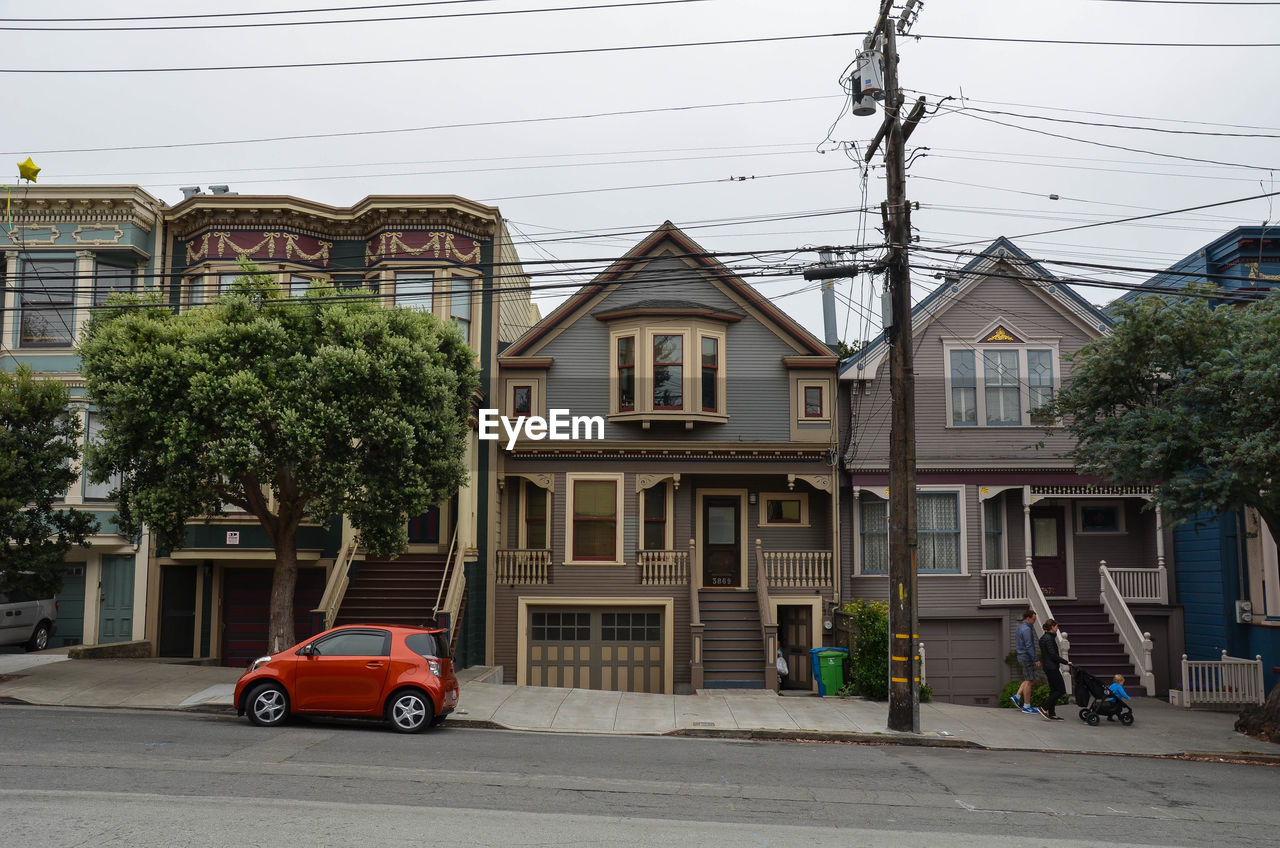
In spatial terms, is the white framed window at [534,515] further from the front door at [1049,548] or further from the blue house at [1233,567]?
the blue house at [1233,567]

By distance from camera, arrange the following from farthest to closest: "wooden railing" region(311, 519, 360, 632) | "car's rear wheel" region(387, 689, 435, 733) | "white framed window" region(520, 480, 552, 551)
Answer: "white framed window" region(520, 480, 552, 551) < "wooden railing" region(311, 519, 360, 632) < "car's rear wheel" region(387, 689, 435, 733)

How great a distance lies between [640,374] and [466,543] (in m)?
5.28

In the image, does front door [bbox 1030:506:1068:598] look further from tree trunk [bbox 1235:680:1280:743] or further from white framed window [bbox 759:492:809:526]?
tree trunk [bbox 1235:680:1280:743]

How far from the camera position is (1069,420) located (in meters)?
23.1

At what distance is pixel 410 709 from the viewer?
46.4ft

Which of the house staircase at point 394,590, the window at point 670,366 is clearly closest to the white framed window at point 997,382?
the window at point 670,366

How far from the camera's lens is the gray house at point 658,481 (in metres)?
22.9

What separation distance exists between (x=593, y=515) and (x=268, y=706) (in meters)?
10.2

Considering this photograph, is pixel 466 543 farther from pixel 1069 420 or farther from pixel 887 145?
pixel 1069 420

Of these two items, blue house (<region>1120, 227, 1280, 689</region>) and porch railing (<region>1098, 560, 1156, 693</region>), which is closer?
blue house (<region>1120, 227, 1280, 689</region>)

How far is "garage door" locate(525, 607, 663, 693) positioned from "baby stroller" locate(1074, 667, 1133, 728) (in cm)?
895

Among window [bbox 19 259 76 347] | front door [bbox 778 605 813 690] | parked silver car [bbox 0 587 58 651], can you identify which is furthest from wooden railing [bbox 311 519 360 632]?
front door [bbox 778 605 813 690]

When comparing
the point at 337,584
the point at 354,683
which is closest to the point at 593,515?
the point at 337,584

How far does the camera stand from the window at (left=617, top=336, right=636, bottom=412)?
923 inches
